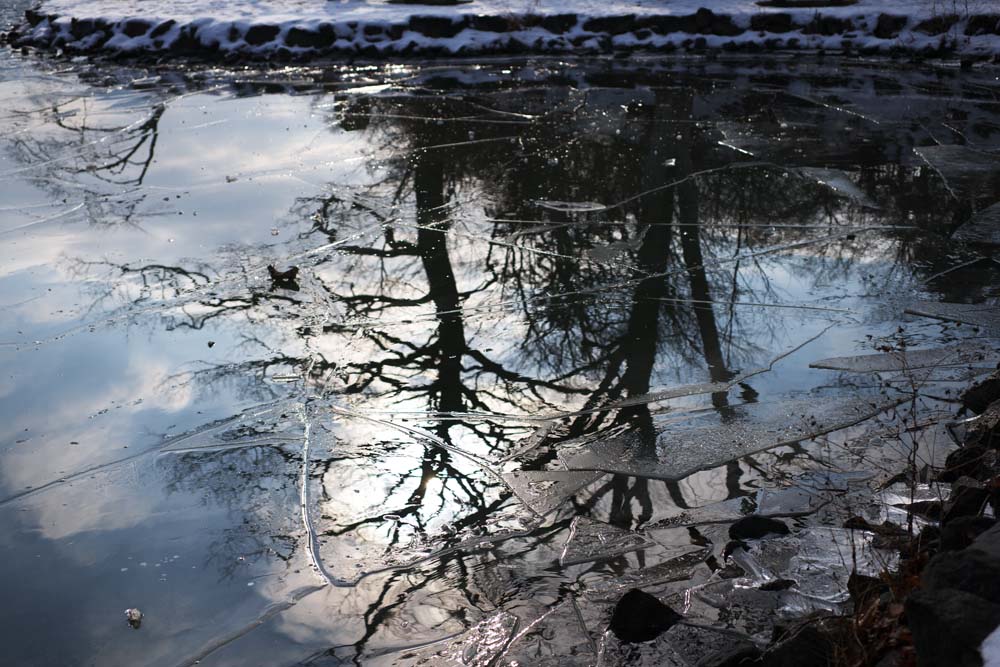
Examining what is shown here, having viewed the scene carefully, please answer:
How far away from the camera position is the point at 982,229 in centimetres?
803

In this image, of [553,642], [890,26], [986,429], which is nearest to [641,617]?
[553,642]

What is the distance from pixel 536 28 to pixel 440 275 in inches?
480

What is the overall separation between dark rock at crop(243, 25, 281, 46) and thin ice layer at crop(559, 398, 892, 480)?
15127 mm

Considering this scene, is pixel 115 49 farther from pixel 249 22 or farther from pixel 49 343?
pixel 49 343

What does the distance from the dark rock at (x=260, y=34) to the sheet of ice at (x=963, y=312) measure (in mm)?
14610

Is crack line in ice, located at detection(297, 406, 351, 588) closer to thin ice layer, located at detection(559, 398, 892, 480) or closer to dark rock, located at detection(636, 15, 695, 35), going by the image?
thin ice layer, located at detection(559, 398, 892, 480)

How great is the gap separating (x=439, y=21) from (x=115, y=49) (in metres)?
6.23

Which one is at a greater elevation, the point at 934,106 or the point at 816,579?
the point at 934,106

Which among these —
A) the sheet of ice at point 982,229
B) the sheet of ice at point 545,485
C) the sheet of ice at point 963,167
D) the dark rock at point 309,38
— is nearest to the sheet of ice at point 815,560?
the sheet of ice at point 545,485

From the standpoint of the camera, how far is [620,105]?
12.9 metres

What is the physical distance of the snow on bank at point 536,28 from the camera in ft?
55.0

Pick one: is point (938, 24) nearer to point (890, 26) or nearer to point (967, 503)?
point (890, 26)

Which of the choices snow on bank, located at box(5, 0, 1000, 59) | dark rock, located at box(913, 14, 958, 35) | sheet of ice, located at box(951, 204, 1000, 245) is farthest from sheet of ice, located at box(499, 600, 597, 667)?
dark rock, located at box(913, 14, 958, 35)

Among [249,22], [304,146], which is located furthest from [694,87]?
[249,22]
